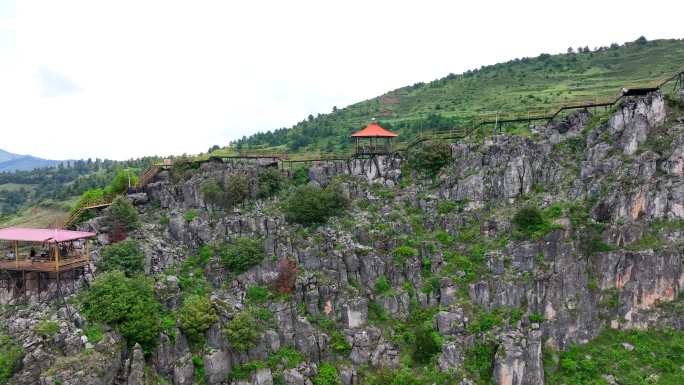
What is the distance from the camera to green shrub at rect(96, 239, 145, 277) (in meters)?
29.6

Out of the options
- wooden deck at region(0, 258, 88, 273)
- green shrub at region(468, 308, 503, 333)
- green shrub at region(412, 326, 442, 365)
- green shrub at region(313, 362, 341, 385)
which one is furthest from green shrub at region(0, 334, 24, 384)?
green shrub at region(468, 308, 503, 333)

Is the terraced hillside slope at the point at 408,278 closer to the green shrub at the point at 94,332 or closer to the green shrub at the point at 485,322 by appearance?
the green shrub at the point at 94,332

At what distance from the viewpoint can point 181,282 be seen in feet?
100

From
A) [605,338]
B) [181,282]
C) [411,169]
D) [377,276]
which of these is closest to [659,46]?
[411,169]

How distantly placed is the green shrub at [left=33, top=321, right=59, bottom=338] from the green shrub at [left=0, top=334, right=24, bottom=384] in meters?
1.14

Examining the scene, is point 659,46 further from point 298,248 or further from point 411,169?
point 298,248

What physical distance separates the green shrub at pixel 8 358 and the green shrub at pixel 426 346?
2244 centimetres

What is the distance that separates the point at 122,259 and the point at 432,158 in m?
25.9

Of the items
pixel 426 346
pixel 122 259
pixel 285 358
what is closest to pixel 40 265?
pixel 122 259

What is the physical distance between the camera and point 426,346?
91.0 ft

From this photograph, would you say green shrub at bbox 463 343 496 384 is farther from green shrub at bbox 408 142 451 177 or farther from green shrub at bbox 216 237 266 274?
green shrub at bbox 408 142 451 177

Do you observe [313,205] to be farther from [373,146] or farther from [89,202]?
[89,202]

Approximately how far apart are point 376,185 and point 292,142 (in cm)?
3216

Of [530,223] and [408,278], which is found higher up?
[530,223]
